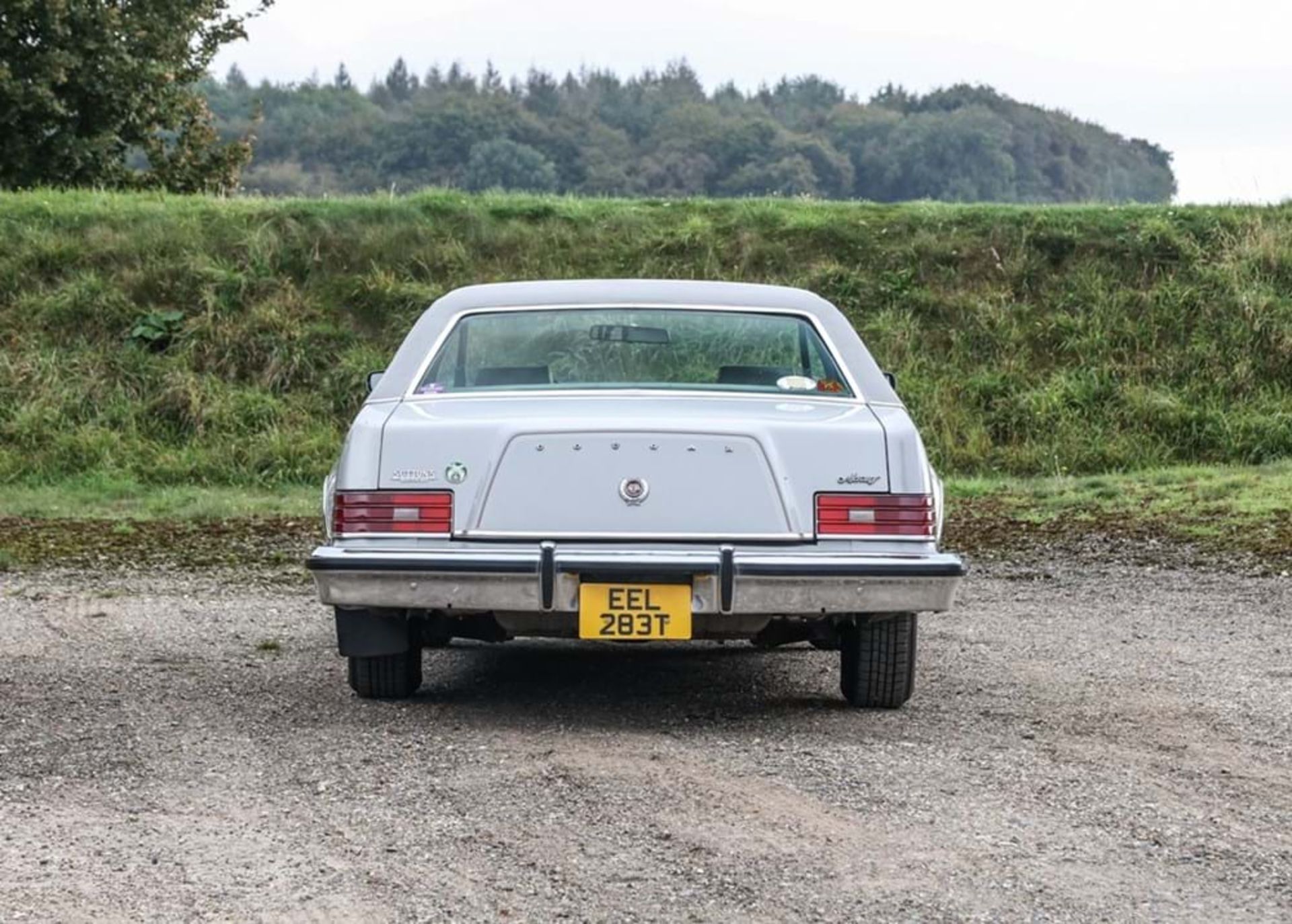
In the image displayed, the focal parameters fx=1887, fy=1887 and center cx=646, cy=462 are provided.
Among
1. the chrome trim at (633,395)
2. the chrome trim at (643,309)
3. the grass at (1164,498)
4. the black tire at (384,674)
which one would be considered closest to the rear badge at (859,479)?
the chrome trim at (633,395)

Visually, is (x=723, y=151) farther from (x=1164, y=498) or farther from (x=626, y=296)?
(x=626, y=296)

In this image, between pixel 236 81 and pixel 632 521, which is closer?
pixel 632 521

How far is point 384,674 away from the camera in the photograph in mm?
6641

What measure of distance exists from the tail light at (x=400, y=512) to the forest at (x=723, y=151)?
5413cm

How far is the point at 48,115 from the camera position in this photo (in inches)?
1038

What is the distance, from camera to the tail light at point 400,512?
601 cm

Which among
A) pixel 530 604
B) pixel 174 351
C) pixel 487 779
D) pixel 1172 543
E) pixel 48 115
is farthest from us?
pixel 48 115

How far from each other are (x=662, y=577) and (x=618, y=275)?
15711 millimetres

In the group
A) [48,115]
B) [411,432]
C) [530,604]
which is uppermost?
[48,115]

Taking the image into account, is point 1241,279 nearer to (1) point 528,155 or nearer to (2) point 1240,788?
(2) point 1240,788

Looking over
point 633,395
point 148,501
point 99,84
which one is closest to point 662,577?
point 633,395

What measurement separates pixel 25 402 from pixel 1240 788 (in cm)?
1561

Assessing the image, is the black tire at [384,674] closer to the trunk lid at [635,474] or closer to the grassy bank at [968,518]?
the trunk lid at [635,474]

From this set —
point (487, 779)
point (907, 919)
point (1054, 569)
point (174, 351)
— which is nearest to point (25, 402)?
point (174, 351)
